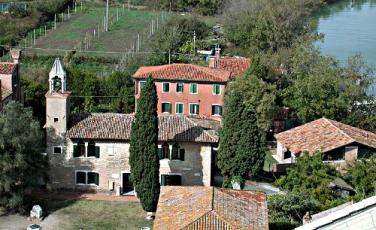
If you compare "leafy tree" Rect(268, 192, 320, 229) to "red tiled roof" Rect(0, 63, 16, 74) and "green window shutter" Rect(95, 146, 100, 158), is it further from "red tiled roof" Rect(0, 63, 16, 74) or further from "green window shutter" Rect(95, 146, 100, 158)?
"red tiled roof" Rect(0, 63, 16, 74)

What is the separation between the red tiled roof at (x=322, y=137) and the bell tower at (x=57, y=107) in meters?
10.6

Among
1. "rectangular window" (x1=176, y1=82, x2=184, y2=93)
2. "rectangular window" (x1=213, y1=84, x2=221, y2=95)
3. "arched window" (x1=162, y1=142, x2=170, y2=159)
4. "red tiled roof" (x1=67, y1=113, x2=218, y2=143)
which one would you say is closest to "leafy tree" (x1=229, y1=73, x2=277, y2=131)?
"rectangular window" (x1=213, y1=84, x2=221, y2=95)

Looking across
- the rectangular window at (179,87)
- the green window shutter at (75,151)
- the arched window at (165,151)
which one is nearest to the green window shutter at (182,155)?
the arched window at (165,151)

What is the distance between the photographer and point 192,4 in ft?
263

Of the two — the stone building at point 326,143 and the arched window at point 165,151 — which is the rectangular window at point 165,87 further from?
the arched window at point 165,151

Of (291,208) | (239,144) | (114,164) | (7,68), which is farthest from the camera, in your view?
(7,68)

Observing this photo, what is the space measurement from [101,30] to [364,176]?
4721cm

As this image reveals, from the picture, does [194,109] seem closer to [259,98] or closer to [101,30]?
[259,98]

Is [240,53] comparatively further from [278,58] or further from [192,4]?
[192,4]

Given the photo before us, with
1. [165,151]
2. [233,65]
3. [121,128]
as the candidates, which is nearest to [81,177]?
[121,128]

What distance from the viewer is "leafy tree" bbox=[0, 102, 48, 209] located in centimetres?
2653

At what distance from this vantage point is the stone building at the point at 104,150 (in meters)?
29.5

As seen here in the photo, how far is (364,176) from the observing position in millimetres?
27656

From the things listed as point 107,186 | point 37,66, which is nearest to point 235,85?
point 107,186
